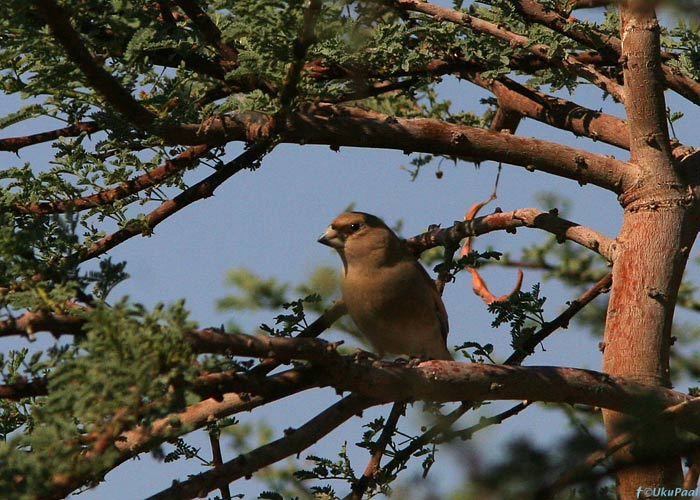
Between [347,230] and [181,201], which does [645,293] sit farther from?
[181,201]

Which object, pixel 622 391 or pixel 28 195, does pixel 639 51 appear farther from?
pixel 28 195

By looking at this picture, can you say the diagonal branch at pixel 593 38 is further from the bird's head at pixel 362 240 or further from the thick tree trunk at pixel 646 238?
the bird's head at pixel 362 240

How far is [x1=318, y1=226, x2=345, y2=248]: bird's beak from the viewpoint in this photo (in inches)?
284

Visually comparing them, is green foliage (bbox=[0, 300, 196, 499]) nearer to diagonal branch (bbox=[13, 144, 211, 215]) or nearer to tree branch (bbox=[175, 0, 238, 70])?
tree branch (bbox=[175, 0, 238, 70])

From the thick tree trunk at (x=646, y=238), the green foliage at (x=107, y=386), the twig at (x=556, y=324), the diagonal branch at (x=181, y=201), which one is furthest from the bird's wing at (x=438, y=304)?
the green foliage at (x=107, y=386)

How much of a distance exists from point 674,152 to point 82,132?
3363 millimetres

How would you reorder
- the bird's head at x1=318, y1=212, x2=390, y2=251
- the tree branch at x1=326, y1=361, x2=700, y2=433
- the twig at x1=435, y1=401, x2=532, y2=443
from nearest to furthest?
the tree branch at x1=326, y1=361, x2=700, y2=433, the twig at x1=435, y1=401, x2=532, y2=443, the bird's head at x1=318, y1=212, x2=390, y2=251

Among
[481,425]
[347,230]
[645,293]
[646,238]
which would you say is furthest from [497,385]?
[347,230]

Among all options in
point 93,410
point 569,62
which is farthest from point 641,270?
point 93,410

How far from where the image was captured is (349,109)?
581 centimetres

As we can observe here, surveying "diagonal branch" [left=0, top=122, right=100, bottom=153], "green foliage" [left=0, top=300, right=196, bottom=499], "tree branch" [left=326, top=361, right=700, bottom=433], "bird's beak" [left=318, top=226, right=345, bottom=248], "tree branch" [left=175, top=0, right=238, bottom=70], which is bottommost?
"green foliage" [left=0, top=300, right=196, bottom=499]

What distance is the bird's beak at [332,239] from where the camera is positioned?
284 inches

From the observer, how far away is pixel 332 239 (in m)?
7.24

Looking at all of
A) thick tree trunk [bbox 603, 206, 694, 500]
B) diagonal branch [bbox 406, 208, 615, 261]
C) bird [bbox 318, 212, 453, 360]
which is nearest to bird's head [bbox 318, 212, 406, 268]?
bird [bbox 318, 212, 453, 360]
